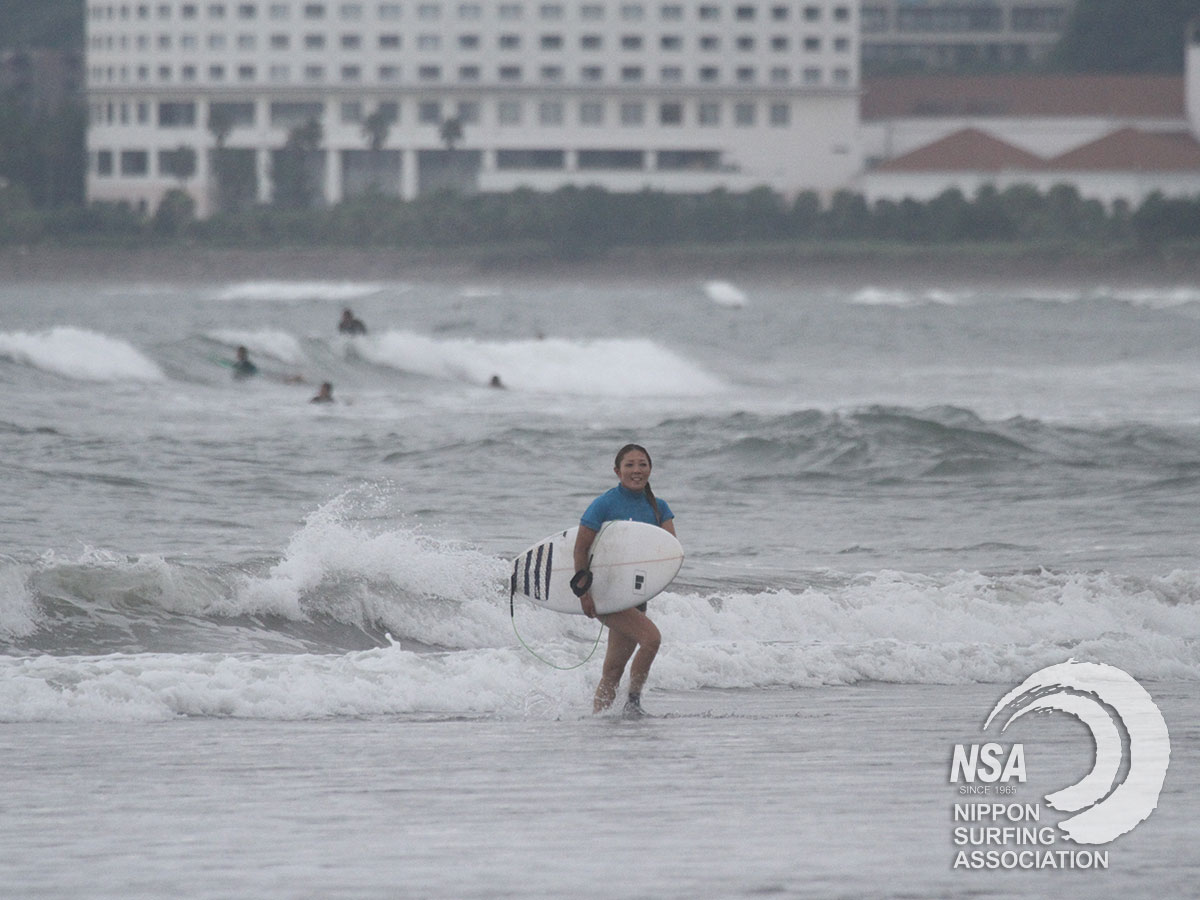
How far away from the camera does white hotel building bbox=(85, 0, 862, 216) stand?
11094 centimetres

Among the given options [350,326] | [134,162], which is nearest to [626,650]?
[350,326]

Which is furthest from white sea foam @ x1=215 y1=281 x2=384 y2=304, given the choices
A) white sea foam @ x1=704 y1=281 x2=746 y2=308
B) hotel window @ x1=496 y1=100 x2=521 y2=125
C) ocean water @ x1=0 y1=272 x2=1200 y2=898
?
ocean water @ x1=0 y1=272 x2=1200 y2=898

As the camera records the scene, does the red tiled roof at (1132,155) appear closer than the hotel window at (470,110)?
Yes

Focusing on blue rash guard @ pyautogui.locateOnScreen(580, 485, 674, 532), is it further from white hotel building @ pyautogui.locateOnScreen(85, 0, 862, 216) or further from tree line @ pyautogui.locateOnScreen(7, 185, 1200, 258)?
white hotel building @ pyautogui.locateOnScreen(85, 0, 862, 216)

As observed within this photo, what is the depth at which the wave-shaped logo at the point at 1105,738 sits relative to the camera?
693 cm

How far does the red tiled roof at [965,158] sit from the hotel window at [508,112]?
Answer: 21792 mm

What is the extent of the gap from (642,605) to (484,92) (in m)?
105

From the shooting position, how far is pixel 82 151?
119 metres

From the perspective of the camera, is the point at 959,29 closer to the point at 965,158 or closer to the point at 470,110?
the point at 965,158

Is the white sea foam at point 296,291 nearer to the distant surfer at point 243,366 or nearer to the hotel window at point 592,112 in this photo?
the hotel window at point 592,112

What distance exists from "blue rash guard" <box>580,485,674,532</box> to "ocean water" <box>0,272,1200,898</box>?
3.28ft

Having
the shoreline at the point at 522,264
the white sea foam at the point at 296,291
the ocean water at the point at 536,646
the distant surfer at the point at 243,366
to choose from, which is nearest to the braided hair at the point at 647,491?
the ocean water at the point at 536,646

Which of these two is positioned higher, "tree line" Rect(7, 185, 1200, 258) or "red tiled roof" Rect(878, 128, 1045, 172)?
"red tiled roof" Rect(878, 128, 1045, 172)

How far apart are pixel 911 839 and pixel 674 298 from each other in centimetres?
8407
